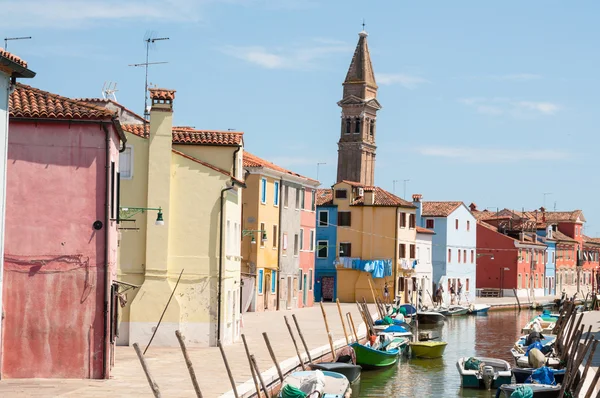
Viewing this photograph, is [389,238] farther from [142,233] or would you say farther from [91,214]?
[91,214]

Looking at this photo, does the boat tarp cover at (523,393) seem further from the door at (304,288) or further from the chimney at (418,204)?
the chimney at (418,204)

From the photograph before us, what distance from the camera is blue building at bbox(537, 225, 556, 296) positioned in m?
106

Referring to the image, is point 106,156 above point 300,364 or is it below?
above

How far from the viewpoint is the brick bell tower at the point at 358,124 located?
116 m

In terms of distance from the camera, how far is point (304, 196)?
64.6 m

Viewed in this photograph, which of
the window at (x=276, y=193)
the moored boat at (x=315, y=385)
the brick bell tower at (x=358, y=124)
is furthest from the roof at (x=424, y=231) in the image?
the moored boat at (x=315, y=385)

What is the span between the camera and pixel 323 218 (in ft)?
237

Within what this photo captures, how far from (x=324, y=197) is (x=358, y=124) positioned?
142 ft

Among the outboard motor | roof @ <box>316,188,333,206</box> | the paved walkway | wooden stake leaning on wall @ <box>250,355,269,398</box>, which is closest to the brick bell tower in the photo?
roof @ <box>316,188,333,206</box>

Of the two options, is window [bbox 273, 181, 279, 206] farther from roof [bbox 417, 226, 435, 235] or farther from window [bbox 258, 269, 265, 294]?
roof [bbox 417, 226, 435, 235]

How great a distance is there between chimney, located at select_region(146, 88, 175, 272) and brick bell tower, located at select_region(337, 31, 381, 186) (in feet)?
265

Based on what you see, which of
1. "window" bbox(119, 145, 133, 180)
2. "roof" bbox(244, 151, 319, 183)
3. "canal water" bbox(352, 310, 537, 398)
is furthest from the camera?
"roof" bbox(244, 151, 319, 183)

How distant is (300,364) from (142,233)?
285 inches

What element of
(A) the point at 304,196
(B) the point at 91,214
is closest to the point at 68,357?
(B) the point at 91,214
